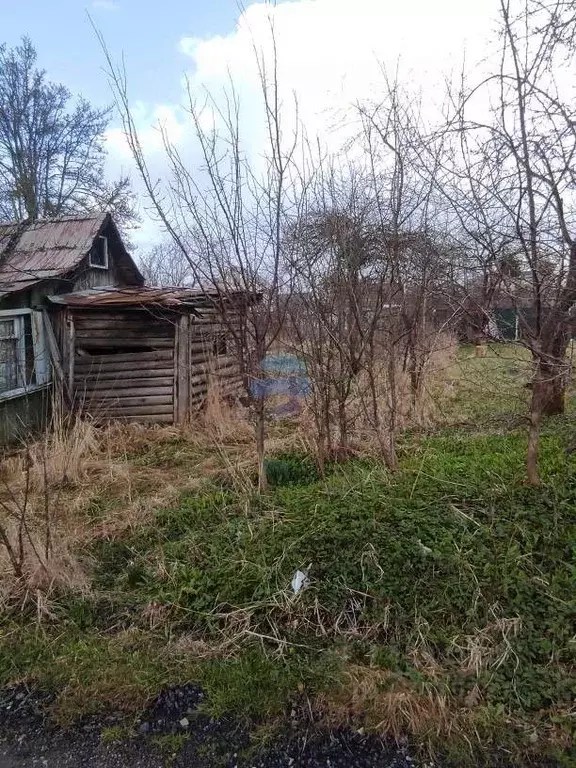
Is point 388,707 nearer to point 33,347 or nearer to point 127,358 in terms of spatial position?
point 127,358

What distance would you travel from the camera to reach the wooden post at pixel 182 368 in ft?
28.9

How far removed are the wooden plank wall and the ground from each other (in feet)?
14.7

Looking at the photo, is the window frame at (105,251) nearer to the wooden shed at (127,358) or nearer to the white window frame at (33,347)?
the wooden shed at (127,358)

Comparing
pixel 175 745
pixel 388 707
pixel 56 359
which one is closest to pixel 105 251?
pixel 56 359

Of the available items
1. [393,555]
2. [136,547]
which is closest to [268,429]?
[136,547]

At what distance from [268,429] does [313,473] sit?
95.2 inches

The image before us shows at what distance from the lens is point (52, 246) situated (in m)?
→ 9.99

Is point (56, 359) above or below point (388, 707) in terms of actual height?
above

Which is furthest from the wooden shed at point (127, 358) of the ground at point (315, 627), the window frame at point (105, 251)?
the ground at point (315, 627)

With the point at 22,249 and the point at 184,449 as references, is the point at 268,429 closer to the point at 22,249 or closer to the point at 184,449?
the point at 184,449

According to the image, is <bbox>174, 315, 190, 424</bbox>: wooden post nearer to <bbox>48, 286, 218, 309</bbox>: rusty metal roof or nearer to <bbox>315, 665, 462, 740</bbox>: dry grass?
<bbox>48, 286, 218, 309</bbox>: rusty metal roof

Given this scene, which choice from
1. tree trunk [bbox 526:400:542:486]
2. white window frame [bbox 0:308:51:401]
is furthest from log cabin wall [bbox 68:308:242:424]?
tree trunk [bbox 526:400:542:486]

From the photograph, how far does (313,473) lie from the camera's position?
4809mm

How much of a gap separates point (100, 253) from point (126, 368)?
3.98m
